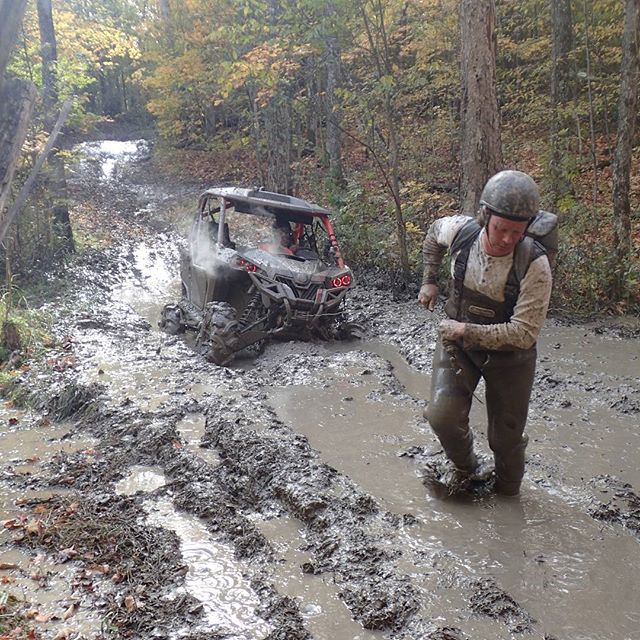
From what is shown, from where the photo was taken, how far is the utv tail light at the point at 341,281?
26.9 feet

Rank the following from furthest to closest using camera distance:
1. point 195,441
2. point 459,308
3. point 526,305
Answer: point 195,441
point 459,308
point 526,305

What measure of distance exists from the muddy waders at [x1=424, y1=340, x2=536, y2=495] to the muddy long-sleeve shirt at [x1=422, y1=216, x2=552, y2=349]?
0.61 feet

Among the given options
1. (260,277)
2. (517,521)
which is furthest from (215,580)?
(260,277)

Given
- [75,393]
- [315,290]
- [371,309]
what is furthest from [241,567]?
[371,309]

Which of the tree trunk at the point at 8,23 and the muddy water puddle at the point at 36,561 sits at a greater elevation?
the tree trunk at the point at 8,23

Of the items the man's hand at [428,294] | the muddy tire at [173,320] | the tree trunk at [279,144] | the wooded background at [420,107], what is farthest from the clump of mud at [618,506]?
the tree trunk at [279,144]

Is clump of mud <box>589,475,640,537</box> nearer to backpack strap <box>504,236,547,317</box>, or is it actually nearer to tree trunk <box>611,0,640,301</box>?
backpack strap <box>504,236,547,317</box>

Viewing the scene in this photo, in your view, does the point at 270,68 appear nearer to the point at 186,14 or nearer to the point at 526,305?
the point at 526,305

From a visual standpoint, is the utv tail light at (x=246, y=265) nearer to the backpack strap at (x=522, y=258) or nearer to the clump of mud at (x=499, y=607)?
the backpack strap at (x=522, y=258)

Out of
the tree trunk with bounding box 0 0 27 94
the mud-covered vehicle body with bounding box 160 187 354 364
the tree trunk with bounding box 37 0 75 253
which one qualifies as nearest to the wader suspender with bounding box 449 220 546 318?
the tree trunk with bounding box 0 0 27 94

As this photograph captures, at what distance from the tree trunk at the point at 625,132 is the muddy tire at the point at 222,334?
5533mm

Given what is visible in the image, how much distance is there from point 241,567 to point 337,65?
1529 cm

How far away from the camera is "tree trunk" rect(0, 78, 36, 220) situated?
8.10ft

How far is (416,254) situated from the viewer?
11766 millimetres
